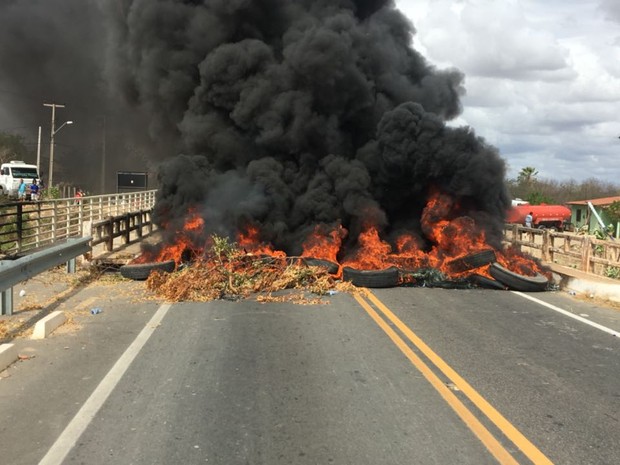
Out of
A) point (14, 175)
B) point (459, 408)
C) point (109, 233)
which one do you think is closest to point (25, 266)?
point (459, 408)

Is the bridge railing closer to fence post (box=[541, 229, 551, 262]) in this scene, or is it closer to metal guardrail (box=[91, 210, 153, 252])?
metal guardrail (box=[91, 210, 153, 252])

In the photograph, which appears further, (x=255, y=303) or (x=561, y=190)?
(x=561, y=190)

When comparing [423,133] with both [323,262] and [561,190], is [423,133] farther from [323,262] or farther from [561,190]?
[561,190]

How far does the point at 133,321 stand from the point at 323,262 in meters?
4.22

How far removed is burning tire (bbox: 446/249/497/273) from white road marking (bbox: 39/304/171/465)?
20.1 feet

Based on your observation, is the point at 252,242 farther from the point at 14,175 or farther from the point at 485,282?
the point at 14,175

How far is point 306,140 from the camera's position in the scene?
14695 mm

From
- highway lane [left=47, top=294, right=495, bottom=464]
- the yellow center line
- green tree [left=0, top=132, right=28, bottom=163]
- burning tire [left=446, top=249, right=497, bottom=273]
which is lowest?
highway lane [left=47, top=294, right=495, bottom=464]

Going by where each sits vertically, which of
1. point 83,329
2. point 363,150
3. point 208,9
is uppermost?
point 208,9

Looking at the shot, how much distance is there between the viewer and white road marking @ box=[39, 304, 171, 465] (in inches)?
148

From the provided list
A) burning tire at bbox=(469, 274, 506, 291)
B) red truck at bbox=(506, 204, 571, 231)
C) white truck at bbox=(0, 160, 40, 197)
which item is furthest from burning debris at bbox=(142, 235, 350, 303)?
white truck at bbox=(0, 160, 40, 197)

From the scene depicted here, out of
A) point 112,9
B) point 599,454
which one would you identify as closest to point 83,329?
point 599,454

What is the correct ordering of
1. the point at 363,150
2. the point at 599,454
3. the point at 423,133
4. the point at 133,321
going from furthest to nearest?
the point at 363,150 < the point at 423,133 < the point at 133,321 < the point at 599,454

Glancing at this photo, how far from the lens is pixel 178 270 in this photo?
10.9 m
